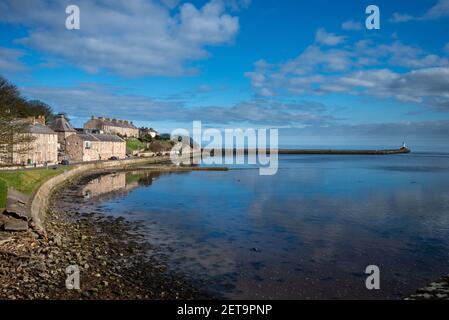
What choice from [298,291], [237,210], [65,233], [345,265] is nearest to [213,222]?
[237,210]

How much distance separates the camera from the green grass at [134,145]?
332ft

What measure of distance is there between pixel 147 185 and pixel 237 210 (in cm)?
2053

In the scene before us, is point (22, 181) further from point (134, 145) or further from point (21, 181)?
point (134, 145)

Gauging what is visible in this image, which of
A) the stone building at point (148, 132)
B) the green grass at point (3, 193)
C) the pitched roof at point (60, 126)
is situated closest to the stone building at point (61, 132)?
the pitched roof at point (60, 126)

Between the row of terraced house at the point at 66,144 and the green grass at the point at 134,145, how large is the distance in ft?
17.7

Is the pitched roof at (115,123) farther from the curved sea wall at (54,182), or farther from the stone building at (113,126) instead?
the curved sea wall at (54,182)

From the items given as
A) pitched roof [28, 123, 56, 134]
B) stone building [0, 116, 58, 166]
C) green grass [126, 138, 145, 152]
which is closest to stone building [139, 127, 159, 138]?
green grass [126, 138, 145, 152]

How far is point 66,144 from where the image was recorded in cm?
7038

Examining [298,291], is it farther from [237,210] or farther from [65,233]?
[237,210]

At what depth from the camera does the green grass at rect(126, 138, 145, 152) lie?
101338 millimetres

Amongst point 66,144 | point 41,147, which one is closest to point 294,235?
point 41,147

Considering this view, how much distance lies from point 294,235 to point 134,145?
8850 centimetres

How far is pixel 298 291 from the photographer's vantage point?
13656mm
